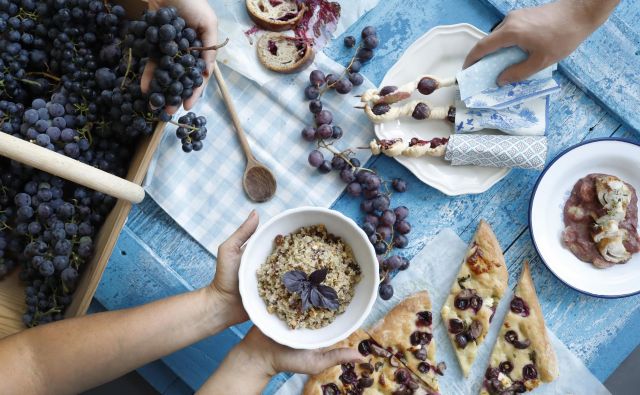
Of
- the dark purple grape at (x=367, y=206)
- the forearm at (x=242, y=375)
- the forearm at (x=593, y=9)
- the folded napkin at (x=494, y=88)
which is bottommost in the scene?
the forearm at (x=242, y=375)

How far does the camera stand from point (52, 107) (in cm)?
140

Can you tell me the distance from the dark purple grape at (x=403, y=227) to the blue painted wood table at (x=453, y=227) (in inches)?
2.3

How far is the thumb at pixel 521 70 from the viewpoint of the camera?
1566 mm

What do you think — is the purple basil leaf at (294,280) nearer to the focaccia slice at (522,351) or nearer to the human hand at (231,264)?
the human hand at (231,264)

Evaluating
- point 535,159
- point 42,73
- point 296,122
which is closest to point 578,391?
point 535,159

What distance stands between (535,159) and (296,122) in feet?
2.41

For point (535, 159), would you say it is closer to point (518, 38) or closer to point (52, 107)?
point (518, 38)

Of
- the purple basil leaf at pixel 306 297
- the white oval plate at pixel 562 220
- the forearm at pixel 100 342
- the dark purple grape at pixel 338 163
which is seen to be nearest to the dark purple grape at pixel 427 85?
the dark purple grape at pixel 338 163

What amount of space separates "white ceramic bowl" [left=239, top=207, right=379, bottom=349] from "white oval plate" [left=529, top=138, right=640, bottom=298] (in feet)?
2.06

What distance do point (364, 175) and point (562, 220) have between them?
633 millimetres

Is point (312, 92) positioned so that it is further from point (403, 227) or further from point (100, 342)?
point (100, 342)

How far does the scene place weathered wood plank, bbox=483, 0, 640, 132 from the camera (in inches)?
67.9

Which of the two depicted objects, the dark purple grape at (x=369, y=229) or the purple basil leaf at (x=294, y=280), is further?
the dark purple grape at (x=369, y=229)

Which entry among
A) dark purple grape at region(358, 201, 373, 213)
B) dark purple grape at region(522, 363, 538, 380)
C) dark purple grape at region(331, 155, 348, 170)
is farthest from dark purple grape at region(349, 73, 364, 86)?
dark purple grape at region(522, 363, 538, 380)
